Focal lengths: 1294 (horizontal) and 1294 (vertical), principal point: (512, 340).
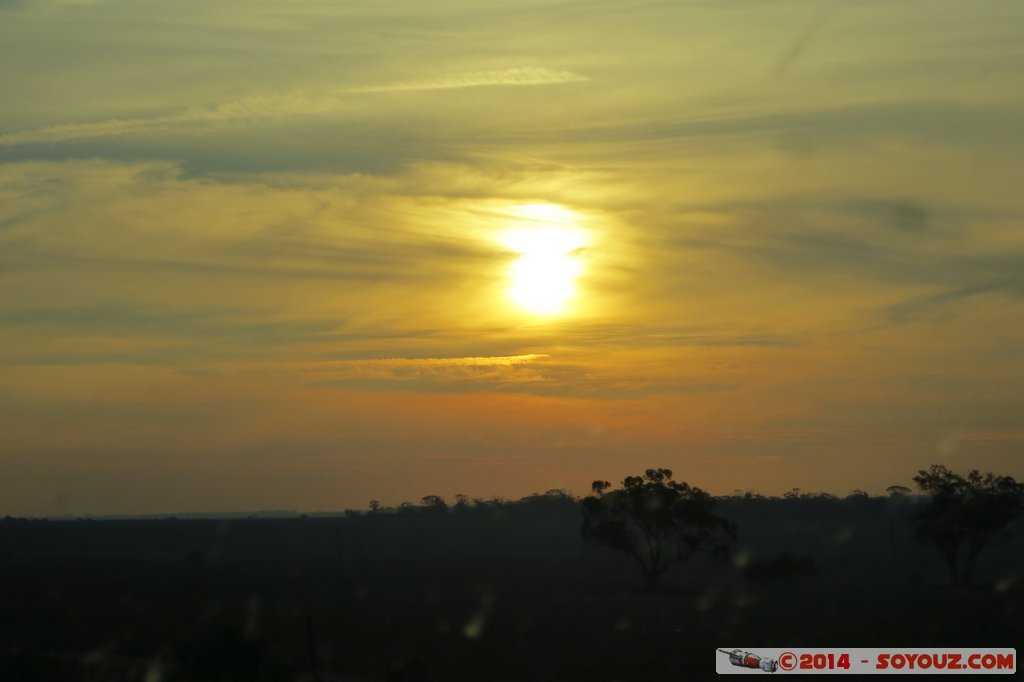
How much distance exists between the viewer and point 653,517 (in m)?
102

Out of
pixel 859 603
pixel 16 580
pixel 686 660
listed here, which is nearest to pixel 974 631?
pixel 686 660

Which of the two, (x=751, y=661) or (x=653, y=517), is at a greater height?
(x=653, y=517)

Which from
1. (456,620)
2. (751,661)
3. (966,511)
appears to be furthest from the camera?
(966,511)

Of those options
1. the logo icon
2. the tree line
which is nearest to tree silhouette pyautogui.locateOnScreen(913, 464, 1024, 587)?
the tree line

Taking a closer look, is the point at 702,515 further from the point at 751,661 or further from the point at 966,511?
the point at 751,661

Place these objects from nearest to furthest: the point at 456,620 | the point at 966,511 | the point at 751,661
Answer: the point at 751,661
the point at 456,620
the point at 966,511

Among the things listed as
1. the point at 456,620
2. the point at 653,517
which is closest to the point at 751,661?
the point at 456,620

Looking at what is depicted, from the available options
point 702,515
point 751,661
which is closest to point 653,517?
point 702,515

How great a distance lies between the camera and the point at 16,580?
106438mm

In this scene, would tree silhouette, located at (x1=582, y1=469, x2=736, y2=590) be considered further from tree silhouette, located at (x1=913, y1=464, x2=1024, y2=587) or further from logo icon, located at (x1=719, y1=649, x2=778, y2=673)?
logo icon, located at (x1=719, y1=649, x2=778, y2=673)

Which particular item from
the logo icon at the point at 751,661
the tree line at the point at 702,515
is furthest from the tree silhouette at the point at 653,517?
the logo icon at the point at 751,661

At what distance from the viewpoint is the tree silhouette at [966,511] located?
9925 centimetres

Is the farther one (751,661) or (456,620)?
(456,620)

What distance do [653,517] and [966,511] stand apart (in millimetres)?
23955
